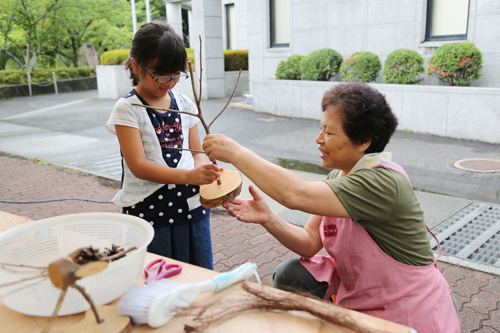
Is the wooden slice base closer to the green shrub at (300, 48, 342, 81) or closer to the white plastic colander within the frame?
the white plastic colander

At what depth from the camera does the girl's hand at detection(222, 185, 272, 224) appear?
2.03 meters

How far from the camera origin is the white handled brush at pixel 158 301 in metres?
1.27

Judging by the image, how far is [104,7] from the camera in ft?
70.4

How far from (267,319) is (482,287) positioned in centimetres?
249

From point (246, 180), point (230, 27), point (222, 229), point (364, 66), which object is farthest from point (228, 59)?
point (222, 229)

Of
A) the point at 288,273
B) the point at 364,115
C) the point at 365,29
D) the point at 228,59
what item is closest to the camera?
the point at 364,115

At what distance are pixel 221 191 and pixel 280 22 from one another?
460 inches

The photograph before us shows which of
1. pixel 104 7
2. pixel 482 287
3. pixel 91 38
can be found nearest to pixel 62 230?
pixel 482 287

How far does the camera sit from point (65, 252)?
1.64m

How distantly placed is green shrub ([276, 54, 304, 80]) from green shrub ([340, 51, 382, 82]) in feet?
5.80

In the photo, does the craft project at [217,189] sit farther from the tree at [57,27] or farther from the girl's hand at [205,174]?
the tree at [57,27]

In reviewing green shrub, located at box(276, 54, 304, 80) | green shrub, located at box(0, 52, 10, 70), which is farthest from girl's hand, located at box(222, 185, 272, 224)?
green shrub, located at box(0, 52, 10, 70)

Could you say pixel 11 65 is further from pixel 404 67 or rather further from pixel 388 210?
pixel 388 210

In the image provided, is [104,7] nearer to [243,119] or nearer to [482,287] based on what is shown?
[243,119]
